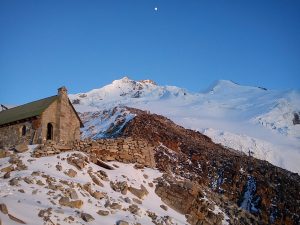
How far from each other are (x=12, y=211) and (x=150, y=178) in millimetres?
10278

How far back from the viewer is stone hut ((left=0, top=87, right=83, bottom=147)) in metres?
30.4

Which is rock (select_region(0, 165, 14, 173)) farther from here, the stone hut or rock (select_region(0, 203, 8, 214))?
the stone hut

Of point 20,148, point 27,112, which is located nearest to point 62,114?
point 27,112

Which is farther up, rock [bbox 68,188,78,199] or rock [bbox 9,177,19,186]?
rock [bbox 9,177,19,186]

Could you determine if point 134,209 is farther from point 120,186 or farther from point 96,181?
point 96,181

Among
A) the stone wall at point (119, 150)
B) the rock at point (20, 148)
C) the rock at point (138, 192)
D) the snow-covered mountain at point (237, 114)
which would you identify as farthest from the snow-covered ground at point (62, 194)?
the snow-covered mountain at point (237, 114)

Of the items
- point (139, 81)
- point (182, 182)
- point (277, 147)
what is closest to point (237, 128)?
point (277, 147)

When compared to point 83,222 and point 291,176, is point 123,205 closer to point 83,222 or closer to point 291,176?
point 83,222

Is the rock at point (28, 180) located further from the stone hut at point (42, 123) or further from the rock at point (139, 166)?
the stone hut at point (42, 123)

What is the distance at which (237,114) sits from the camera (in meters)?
78.2

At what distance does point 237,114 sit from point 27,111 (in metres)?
54.4

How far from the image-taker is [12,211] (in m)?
13.7

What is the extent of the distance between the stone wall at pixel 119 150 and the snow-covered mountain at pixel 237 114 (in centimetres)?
2051

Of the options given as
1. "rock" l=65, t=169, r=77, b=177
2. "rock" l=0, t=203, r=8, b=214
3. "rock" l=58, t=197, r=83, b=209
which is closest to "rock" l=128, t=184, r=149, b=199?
"rock" l=65, t=169, r=77, b=177
